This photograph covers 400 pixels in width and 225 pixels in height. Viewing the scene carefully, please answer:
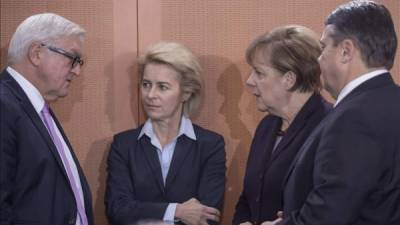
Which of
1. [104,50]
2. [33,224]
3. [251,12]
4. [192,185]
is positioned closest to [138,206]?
[192,185]

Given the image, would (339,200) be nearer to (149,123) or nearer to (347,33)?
(347,33)

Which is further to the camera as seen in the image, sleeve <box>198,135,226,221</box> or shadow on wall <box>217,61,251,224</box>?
shadow on wall <box>217,61,251,224</box>

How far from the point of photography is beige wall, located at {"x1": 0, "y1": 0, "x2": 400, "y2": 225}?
9.36 feet

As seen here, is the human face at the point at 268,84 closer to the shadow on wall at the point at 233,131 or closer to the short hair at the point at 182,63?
the short hair at the point at 182,63

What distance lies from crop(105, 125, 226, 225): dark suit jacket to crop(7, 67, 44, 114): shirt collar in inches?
23.8

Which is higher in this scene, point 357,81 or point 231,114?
point 357,81

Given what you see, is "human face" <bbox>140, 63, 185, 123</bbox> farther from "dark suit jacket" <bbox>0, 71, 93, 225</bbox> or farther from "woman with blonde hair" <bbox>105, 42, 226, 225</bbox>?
"dark suit jacket" <bbox>0, 71, 93, 225</bbox>

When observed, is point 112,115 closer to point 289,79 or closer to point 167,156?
point 167,156

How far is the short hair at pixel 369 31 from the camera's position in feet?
5.60

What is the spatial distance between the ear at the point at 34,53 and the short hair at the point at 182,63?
2.03ft

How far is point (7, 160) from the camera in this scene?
1.85 metres

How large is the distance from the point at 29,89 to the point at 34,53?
0.13 meters

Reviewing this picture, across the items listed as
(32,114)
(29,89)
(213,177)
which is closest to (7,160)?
(32,114)

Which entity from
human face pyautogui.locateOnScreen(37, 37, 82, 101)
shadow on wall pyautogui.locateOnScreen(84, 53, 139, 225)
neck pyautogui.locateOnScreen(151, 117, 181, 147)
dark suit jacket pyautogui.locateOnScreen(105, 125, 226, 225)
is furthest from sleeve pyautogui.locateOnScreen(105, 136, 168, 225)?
human face pyautogui.locateOnScreen(37, 37, 82, 101)
